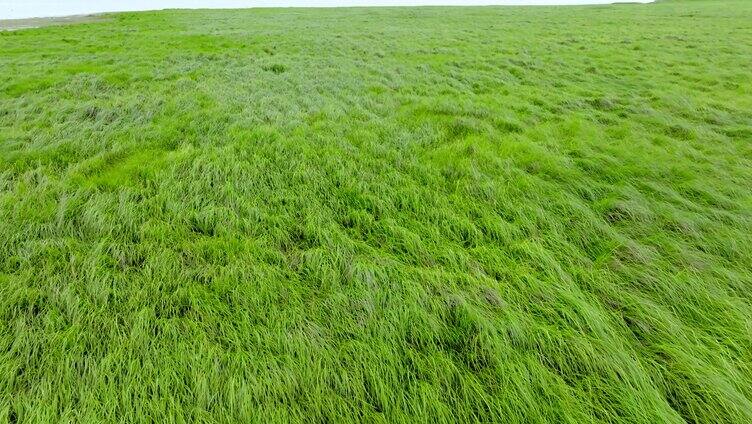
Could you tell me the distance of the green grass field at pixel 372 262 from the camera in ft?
7.48

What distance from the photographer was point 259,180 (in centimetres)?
487

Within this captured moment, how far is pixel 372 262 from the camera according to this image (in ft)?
11.3

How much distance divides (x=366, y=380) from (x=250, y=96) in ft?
27.7

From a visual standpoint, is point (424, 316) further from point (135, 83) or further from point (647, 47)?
point (647, 47)

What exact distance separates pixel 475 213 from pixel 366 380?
2.65 metres

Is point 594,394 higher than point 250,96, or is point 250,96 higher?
point 250,96

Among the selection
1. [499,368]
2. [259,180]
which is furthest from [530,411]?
[259,180]

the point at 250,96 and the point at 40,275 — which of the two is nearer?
the point at 40,275

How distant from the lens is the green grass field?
7.48 feet

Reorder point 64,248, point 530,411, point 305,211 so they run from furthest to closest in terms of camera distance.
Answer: point 305,211, point 64,248, point 530,411

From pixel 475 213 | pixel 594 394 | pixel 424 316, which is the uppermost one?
pixel 475 213

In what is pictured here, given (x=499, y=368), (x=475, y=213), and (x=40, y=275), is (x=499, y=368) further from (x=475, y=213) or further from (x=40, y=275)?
(x=40, y=275)

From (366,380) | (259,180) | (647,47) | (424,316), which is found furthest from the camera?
(647,47)

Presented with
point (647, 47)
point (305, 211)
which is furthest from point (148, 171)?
point (647, 47)
